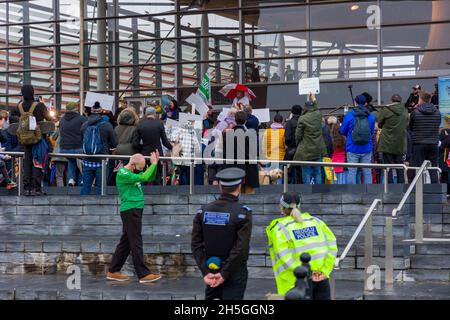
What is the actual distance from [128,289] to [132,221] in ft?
3.10

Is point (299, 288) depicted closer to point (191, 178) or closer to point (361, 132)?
point (191, 178)

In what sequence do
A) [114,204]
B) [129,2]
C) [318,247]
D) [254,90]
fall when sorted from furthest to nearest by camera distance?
[129,2] < [254,90] < [114,204] < [318,247]

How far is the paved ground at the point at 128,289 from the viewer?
12102mm

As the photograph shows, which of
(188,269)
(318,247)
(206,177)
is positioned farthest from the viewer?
(206,177)

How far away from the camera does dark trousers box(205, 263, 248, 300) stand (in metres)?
9.59

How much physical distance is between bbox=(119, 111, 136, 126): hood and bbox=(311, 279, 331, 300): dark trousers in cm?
826

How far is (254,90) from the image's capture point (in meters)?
24.0

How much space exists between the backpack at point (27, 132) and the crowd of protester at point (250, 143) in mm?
99

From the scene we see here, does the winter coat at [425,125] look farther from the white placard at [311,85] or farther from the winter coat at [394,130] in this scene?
the white placard at [311,85]

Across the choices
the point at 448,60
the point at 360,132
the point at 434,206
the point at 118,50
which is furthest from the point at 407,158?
the point at 118,50

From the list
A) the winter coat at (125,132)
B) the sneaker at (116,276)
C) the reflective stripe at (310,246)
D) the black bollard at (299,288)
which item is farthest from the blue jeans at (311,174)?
the black bollard at (299,288)
